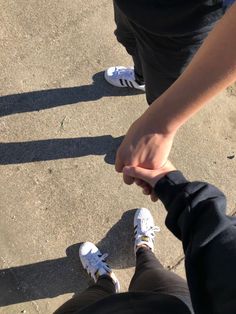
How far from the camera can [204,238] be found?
1.08 m

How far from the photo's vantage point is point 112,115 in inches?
108

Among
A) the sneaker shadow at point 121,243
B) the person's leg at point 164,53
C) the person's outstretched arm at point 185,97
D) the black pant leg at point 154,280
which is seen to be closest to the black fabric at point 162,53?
the person's leg at point 164,53

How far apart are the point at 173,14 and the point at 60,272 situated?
140cm

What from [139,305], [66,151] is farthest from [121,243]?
[139,305]

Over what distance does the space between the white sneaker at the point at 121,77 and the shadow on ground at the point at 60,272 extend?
0.73 metres

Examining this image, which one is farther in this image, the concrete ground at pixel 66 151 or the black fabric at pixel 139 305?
the concrete ground at pixel 66 151

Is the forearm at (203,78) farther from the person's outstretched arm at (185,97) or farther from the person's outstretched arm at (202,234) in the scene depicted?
the person's outstretched arm at (202,234)

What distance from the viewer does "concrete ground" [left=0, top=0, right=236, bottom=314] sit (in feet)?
7.75

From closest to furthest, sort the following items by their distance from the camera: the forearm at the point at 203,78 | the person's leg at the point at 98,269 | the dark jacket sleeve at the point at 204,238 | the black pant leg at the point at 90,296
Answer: the dark jacket sleeve at the point at 204,238, the forearm at the point at 203,78, the black pant leg at the point at 90,296, the person's leg at the point at 98,269

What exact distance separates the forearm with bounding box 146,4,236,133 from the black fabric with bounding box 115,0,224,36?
23cm

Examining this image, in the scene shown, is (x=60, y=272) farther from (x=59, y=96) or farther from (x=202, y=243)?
(x=202, y=243)

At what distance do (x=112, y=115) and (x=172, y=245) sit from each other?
77 centimetres

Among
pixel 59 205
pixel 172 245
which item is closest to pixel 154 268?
pixel 172 245

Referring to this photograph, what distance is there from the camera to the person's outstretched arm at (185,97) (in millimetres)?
1127
